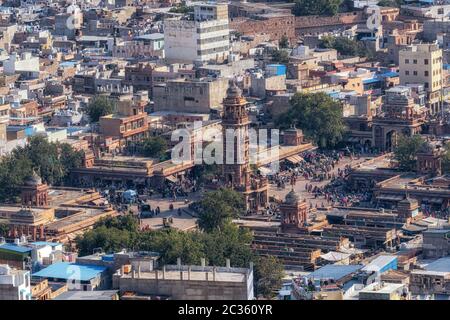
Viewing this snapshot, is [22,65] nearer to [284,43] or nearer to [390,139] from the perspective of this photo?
[284,43]

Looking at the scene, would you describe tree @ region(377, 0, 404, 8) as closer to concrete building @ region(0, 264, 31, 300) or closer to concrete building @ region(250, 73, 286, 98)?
concrete building @ region(250, 73, 286, 98)

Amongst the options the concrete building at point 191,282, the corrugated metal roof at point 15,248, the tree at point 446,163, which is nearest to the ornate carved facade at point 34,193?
the corrugated metal roof at point 15,248

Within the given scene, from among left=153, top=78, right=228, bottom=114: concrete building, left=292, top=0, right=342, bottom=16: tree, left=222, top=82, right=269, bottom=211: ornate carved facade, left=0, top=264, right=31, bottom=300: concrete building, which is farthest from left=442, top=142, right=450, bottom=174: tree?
left=292, top=0, right=342, bottom=16: tree

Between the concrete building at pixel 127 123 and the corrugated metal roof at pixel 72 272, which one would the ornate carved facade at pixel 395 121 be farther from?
the corrugated metal roof at pixel 72 272

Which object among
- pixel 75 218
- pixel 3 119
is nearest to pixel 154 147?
pixel 3 119

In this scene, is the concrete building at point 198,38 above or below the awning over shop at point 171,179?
above

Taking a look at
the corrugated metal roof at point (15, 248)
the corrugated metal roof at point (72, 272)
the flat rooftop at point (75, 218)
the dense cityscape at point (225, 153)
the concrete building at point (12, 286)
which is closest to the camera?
the concrete building at point (12, 286)
